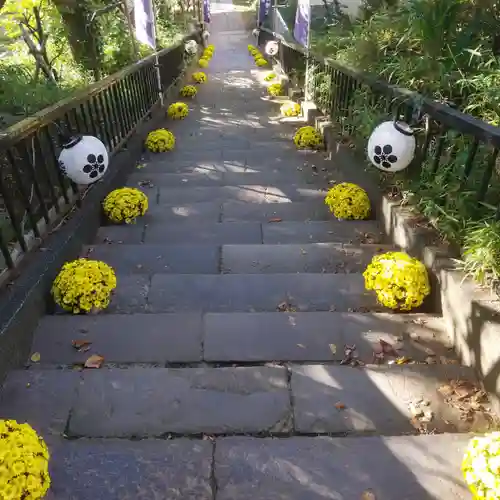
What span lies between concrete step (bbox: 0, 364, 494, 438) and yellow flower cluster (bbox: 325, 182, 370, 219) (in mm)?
1965

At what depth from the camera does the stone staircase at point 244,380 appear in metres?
1.74

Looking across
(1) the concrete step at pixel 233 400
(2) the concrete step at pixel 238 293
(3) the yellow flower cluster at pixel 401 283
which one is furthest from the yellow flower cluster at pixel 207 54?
(1) the concrete step at pixel 233 400

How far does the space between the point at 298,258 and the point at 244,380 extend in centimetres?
140

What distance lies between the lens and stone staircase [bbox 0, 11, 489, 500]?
1.74 meters

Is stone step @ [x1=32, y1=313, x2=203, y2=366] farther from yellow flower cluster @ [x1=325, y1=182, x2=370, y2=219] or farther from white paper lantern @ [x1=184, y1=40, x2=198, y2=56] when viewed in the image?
white paper lantern @ [x1=184, y1=40, x2=198, y2=56]

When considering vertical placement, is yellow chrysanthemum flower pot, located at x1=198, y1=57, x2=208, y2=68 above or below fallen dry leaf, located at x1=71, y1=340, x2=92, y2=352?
below

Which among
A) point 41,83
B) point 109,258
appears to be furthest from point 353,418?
point 41,83

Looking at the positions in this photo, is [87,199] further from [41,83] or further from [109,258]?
[41,83]

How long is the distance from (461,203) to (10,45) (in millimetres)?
8225

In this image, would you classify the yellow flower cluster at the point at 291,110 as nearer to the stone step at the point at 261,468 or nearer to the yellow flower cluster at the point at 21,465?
the stone step at the point at 261,468

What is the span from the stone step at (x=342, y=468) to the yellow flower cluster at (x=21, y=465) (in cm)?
64

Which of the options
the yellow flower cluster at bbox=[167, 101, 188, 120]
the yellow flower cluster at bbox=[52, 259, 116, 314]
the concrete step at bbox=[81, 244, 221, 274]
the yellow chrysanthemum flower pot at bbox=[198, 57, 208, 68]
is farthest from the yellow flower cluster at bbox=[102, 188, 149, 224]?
the yellow chrysanthemum flower pot at bbox=[198, 57, 208, 68]

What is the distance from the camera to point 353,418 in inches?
78.2

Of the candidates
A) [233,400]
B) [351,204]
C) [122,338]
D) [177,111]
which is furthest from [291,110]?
[233,400]
